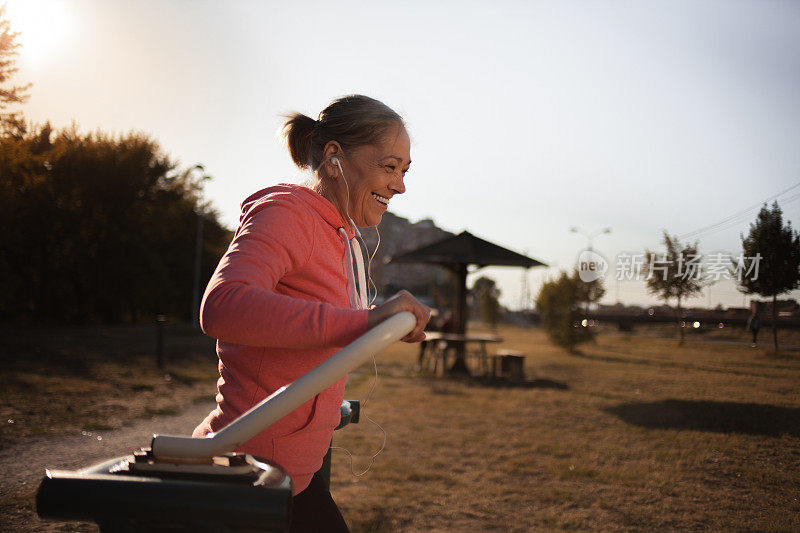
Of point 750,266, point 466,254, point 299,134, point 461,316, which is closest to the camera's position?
point 299,134

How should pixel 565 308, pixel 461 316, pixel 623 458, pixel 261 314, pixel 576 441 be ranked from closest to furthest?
pixel 261 314 → pixel 623 458 → pixel 576 441 → pixel 461 316 → pixel 565 308

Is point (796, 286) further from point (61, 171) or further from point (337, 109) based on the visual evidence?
point (61, 171)

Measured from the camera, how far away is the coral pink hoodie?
102cm

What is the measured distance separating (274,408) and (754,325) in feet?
9.56

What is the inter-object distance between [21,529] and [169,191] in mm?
5542

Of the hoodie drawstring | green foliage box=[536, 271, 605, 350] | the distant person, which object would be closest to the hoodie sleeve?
the hoodie drawstring

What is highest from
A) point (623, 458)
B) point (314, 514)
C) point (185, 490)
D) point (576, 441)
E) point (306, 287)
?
point (306, 287)

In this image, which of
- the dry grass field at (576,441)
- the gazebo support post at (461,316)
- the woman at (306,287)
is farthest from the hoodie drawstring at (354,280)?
the gazebo support post at (461,316)

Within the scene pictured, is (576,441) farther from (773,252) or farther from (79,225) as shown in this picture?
(79,225)

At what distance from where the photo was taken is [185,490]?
85 centimetres

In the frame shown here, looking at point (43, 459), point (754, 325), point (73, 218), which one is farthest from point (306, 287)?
point (73, 218)

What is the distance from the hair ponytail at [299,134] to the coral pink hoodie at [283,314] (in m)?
0.37

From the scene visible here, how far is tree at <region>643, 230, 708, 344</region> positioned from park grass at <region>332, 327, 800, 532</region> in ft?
1.26

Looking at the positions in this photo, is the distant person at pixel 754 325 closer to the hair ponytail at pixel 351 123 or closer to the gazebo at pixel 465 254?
the hair ponytail at pixel 351 123
